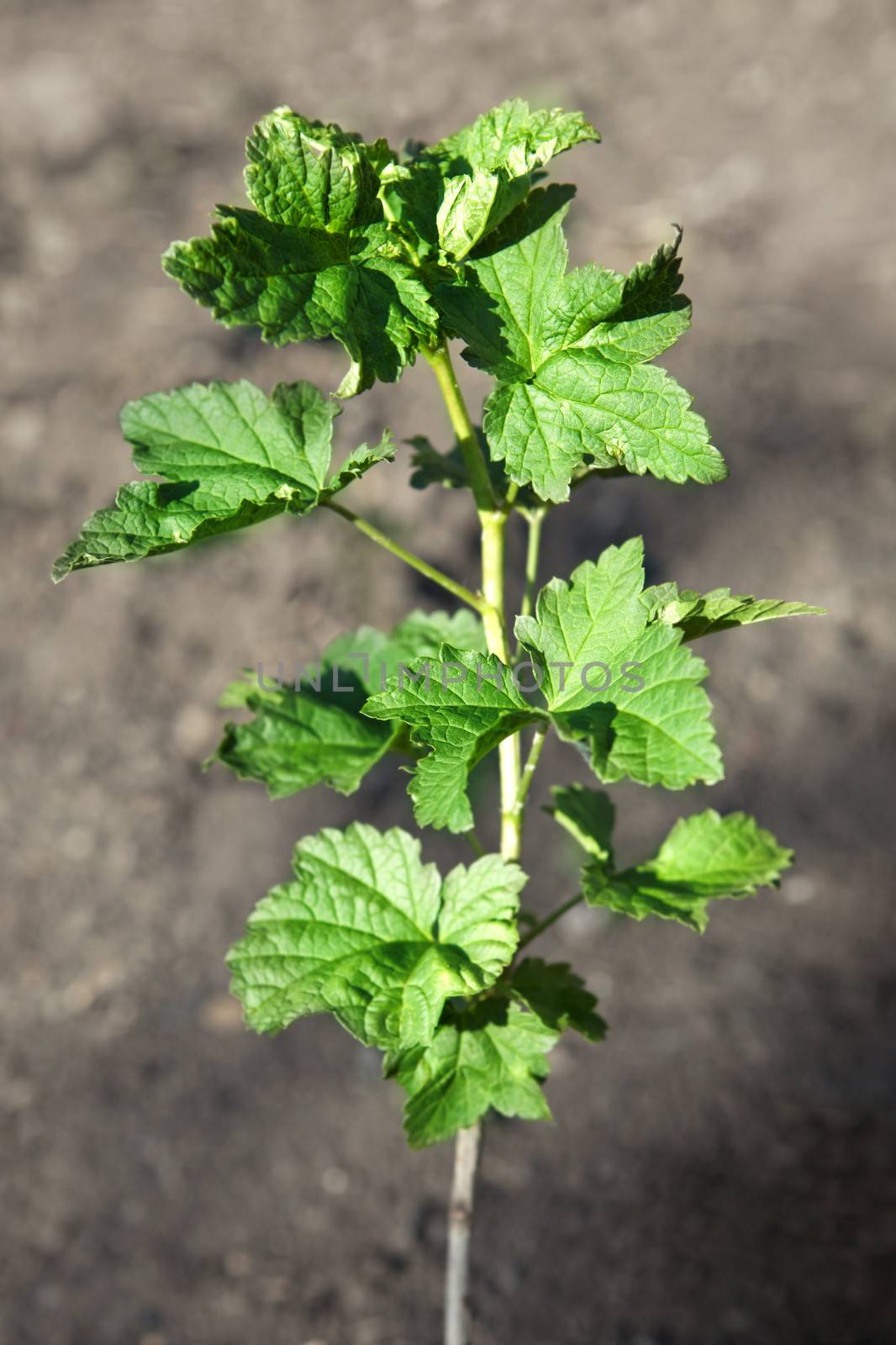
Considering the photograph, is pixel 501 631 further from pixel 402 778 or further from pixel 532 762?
pixel 402 778

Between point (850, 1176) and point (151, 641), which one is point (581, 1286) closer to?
point (850, 1176)

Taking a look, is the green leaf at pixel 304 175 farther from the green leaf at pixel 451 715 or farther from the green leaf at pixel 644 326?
the green leaf at pixel 451 715

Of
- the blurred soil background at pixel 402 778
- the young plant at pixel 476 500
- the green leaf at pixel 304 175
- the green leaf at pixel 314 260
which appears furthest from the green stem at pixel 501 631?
the blurred soil background at pixel 402 778

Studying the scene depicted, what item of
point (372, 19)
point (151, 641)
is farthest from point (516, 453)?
point (372, 19)

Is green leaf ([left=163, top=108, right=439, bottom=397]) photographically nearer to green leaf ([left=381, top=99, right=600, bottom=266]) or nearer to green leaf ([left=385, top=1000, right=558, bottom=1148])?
green leaf ([left=381, top=99, right=600, bottom=266])

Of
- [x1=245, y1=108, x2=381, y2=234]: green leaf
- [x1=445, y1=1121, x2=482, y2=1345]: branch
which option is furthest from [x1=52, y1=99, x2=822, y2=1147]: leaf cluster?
[x1=445, y1=1121, x2=482, y2=1345]: branch

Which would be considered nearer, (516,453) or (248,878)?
(516,453)
